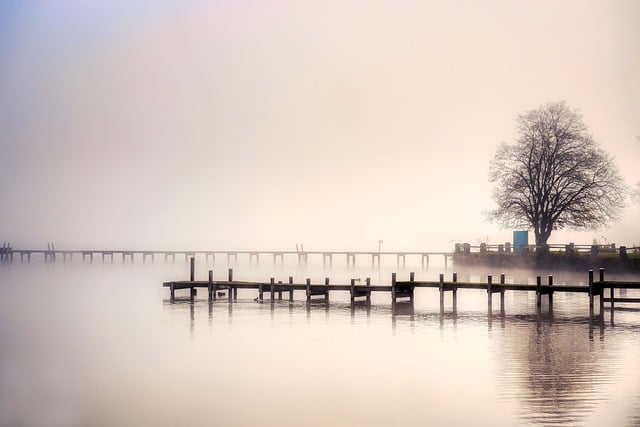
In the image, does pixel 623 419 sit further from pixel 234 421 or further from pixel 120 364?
pixel 120 364

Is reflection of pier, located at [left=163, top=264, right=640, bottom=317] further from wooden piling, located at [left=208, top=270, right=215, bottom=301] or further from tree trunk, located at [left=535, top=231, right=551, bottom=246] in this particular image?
tree trunk, located at [left=535, top=231, right=551, bottom=246]

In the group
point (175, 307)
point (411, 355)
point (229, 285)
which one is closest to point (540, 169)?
point (229, 285)

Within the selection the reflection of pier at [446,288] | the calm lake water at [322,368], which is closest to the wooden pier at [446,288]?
the reflection of pier at [446,288]

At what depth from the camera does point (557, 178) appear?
2822 inches

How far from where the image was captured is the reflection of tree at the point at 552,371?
19.7 m

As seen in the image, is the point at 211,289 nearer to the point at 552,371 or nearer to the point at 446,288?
the point at 446,288

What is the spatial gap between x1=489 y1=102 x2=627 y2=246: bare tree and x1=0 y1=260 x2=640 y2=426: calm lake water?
1060 inches

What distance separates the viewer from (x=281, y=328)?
37531mm

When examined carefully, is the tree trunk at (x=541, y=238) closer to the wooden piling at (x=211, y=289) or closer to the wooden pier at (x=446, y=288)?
the wooden pier at (x=446, y=288)

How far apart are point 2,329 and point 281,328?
1291 cm

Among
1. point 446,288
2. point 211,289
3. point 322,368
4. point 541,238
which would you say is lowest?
point 322,368

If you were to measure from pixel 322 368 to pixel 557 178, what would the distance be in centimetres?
4921

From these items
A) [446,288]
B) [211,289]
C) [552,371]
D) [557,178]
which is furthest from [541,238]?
[552,371]

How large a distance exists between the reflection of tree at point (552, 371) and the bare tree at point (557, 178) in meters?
36.2
